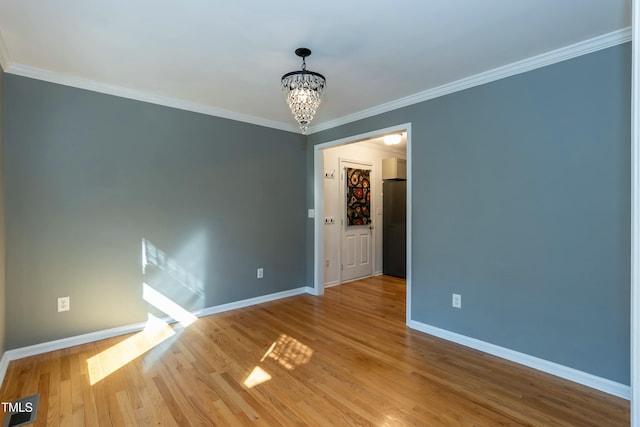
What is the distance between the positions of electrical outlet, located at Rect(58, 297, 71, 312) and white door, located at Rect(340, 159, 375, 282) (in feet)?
11.2

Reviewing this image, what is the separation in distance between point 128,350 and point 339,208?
10.6ft

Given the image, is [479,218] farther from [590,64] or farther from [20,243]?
[20,243]

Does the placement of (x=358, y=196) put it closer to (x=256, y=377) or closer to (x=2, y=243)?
(x=256, y=377)

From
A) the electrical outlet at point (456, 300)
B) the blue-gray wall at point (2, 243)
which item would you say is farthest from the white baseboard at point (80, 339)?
the electrical outlet at point (456, 300)

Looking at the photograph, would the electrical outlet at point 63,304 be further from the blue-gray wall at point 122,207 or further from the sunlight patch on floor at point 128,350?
the sunlight patch on floor at point 128,350

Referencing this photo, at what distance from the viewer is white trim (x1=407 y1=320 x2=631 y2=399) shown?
2029 millimetres

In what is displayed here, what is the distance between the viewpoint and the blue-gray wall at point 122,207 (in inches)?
99.2

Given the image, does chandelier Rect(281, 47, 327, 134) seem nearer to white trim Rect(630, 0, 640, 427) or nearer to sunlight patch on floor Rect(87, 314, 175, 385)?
white trim Rect(630, 0, 640, 427)

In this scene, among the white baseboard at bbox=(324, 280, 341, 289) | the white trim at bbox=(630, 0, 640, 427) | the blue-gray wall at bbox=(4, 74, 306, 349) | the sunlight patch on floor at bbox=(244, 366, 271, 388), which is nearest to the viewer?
the white trim at bbox=(630, 0, 640, 427)

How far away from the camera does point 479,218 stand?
2668mm

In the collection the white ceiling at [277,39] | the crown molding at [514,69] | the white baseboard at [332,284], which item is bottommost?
the white baseboard at [332,284]

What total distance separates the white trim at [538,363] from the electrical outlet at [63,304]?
125 inches

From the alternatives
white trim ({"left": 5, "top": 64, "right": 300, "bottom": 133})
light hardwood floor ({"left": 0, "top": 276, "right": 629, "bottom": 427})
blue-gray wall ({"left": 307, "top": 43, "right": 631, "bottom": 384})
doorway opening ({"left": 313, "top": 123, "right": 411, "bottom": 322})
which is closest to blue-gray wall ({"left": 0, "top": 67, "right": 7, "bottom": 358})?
white trim ({"left": 5, "top": 64, "right": 300, "bottom": 133})

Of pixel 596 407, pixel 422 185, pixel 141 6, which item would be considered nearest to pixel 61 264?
pixel 141 6
